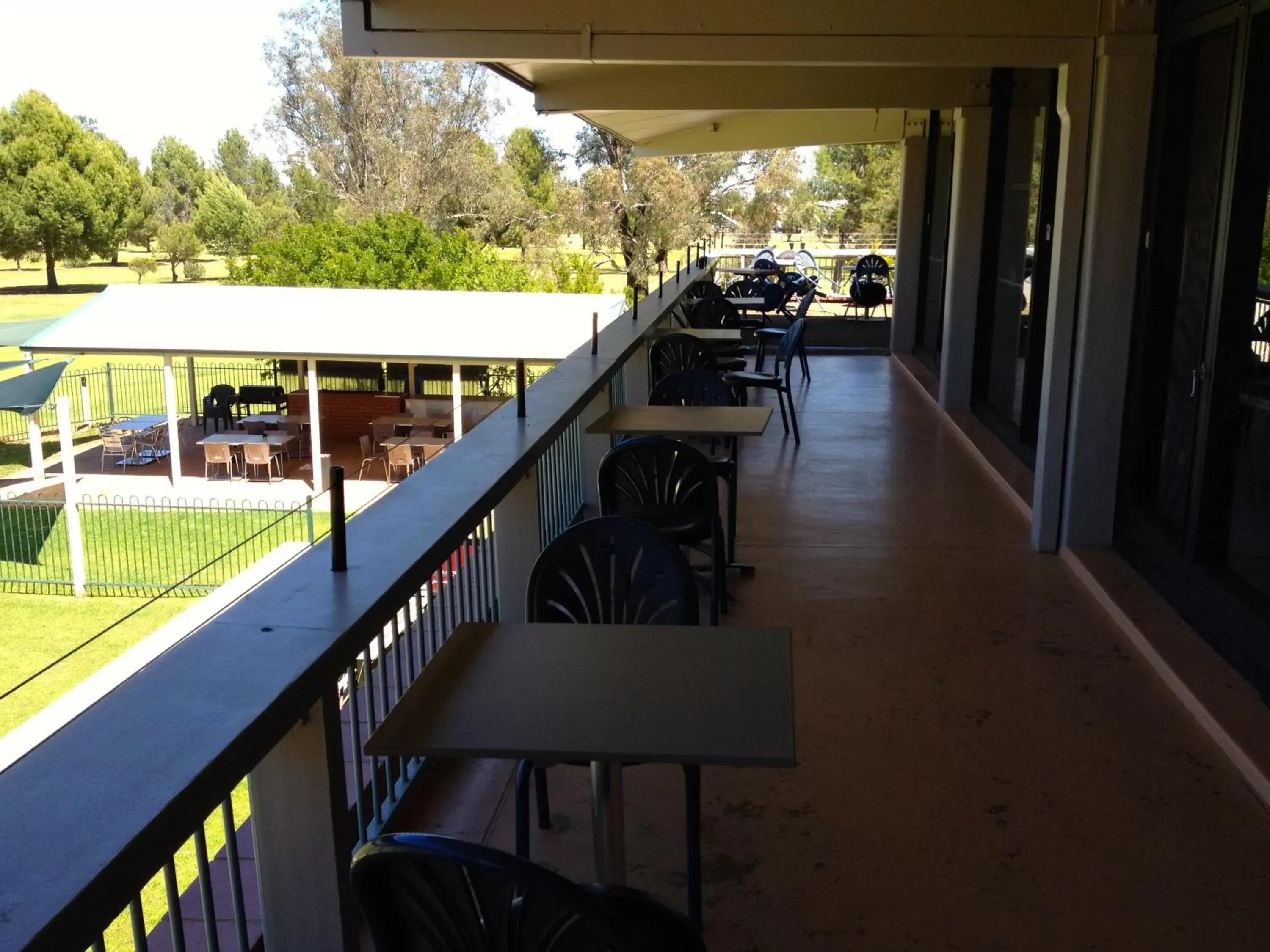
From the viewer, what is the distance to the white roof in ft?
69.9

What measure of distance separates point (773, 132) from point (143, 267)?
146ft

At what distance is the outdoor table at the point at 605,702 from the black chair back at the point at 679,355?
512cm

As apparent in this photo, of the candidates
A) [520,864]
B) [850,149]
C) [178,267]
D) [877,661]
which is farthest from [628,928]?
[178,267]

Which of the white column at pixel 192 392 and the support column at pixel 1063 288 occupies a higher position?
the support column at pixel 1063 288

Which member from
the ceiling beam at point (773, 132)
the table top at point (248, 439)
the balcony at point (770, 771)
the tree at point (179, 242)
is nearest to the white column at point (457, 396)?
the balcony at point (770, 771)

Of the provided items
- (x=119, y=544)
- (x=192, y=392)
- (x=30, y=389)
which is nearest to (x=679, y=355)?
(x=119, y=544)

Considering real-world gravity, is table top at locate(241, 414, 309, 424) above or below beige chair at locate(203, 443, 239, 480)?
above

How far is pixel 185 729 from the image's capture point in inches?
70.9

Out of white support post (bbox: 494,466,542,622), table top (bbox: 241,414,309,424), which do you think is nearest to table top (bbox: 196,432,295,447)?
table top (bbox: 241,414,309,424)

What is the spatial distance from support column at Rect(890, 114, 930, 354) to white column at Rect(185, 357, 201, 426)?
18825 mm

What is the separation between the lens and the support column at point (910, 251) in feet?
40.9

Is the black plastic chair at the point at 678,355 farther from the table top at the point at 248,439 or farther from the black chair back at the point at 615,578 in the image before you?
the table top at the point at 248,439

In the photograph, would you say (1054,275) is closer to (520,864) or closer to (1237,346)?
(1237,346)

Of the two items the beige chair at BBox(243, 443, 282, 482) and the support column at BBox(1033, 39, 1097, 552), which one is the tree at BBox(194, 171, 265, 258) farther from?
the support column at BBox(1033, 39, 1097, 552)
